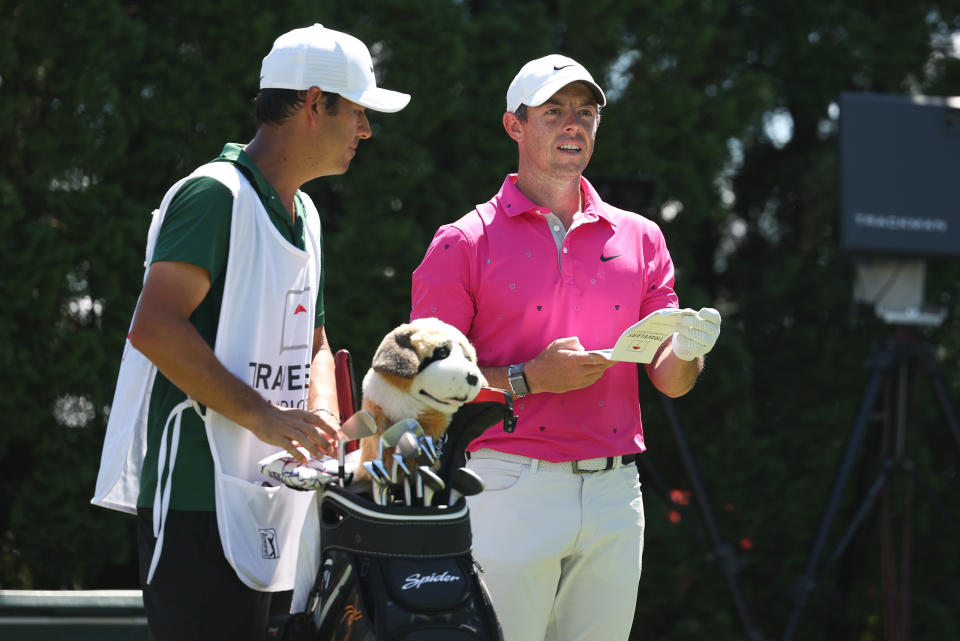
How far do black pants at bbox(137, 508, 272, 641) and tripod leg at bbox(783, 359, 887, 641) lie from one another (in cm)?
292

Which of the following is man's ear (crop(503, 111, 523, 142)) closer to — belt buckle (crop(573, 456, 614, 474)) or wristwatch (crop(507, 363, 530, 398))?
wristwatch (crop(507, 363, 530, 398))

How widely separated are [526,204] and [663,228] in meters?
2.84

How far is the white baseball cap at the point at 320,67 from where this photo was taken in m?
1.97

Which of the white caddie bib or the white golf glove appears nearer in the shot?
the white caddie bib

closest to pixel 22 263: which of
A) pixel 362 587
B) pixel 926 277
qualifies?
pixel 362 587

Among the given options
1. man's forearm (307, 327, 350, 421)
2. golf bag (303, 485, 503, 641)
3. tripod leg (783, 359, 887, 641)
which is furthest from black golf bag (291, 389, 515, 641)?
tripod leg (783, 359, 887, 641)

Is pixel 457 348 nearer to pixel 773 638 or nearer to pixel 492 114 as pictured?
pixel 492 114

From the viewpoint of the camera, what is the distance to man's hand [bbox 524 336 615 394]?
7.68 feet

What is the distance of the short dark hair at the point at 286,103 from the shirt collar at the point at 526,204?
25.0 inches

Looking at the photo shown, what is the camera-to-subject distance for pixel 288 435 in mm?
1817

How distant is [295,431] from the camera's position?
5.98 feet

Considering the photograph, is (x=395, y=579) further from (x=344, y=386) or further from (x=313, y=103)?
(x=313, y=103)

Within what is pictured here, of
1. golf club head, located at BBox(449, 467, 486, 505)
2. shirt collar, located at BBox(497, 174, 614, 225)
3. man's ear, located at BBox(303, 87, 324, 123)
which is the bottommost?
golf club head, located at BBox(449, 467, 486, 505)

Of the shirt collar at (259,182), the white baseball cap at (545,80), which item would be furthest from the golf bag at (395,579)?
the white baseball cap at (545,80)
